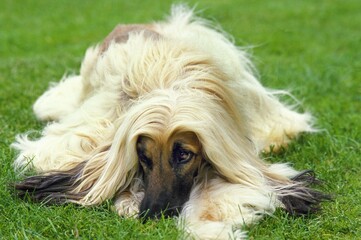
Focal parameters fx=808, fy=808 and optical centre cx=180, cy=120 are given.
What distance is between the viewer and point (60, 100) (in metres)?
6.39

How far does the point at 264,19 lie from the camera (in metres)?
11.0

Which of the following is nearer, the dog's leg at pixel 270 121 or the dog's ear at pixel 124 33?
the dog's leg at pixel 270 121

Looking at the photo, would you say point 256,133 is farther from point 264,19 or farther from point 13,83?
point 264,19

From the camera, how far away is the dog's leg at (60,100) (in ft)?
20.3

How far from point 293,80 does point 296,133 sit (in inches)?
67.3

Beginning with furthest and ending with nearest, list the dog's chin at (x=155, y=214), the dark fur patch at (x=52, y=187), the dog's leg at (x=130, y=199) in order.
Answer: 1. the dark fur patch at (x=52, y=187)
2. the dog's leg at (x=130, y=199)
3. the dog's chin at (x=155, y=214)

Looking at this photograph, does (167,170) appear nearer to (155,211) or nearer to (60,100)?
(155,211)

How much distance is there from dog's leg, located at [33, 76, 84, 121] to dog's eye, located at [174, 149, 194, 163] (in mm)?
2005

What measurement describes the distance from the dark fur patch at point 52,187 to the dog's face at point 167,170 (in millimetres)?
513

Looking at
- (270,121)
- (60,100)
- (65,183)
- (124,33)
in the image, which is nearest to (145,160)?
(65,183)

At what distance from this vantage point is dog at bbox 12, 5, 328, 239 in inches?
163

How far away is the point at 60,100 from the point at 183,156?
2.43 m

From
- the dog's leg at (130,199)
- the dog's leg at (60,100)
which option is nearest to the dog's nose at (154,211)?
the dog's leg at (130,199)

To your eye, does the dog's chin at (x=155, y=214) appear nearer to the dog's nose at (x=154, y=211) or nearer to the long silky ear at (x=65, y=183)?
the dog's nose at (x=154, y=211)
